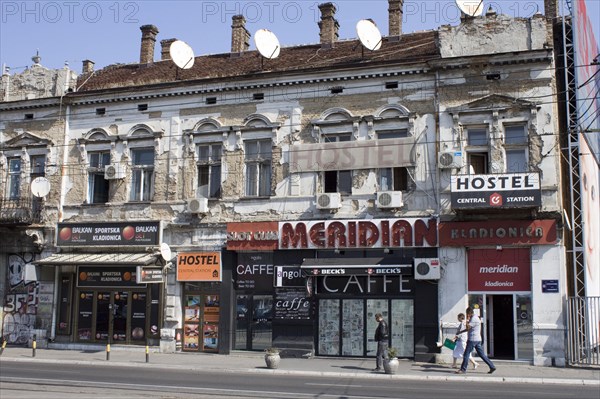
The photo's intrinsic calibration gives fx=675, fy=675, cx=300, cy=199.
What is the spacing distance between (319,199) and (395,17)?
9024 millimetres

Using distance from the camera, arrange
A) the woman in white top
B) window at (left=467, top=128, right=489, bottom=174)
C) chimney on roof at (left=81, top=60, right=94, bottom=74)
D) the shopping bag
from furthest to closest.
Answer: chimney on roof at (left=81, top=60, right=94, bottom=74)
window at (left=467, top=128, right=489, bottom=174)
the shopping bag
the woman in white top

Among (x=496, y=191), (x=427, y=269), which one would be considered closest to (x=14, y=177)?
(x=427, y=269)

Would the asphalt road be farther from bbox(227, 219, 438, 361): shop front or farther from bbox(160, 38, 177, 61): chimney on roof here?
bbox(160, 38, 177, 61): chimney on roof

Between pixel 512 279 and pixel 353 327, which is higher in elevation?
pixel 512 279

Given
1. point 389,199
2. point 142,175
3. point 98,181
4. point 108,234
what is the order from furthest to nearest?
point 98,181 → point 142,175 → point 108,234 → point 389,199

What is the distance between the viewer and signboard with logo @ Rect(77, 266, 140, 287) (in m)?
25.3

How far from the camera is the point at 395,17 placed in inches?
1070

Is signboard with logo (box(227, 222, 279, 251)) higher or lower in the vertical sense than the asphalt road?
higher

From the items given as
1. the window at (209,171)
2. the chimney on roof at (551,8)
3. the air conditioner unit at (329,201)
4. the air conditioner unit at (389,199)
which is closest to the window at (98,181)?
the window at (209,171)

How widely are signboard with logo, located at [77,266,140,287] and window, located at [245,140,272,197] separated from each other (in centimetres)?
550

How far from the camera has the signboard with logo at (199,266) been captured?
2414 centimetres

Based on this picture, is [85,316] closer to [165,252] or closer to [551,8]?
[165,252]

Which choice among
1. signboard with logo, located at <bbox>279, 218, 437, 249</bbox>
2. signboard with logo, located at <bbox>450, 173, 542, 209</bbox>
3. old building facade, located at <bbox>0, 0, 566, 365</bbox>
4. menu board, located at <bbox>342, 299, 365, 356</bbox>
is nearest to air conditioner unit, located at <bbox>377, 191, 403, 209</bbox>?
old building facade, located at <bbox>0, 0, 566, 365</bbox>

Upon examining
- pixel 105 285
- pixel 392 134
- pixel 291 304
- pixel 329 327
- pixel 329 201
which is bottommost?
pixel 329 327
